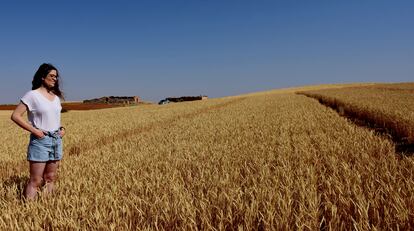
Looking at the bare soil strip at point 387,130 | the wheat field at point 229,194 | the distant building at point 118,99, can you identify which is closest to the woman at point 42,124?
the wheat field at point 229,194

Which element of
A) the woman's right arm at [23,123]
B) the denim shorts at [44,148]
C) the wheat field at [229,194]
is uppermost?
the woman's right arm at [23,123]

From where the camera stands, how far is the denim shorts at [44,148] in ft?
13.7

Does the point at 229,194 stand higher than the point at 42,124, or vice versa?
the point at 42,124

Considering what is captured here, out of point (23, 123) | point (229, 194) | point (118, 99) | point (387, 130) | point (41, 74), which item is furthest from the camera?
point (118, 99)

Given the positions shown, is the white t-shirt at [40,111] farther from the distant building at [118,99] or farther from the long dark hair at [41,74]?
the distant building at [118,99]

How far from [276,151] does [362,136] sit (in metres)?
2.47

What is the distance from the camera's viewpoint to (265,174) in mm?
4469

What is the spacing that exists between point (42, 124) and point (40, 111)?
5.9 inches

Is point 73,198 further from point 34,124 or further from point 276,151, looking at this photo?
point 276,151

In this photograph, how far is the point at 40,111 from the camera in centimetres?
424

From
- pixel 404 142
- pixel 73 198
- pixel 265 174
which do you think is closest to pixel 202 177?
pixel 265 174

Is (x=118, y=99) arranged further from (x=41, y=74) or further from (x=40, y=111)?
(x=40, y=111)

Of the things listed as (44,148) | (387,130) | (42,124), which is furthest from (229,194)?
(387,130)

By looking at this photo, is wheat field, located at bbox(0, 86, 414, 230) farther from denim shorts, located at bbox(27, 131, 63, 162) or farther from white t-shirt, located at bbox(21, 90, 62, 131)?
white t-shirt, located at bbox(21, 90, 62, 131)
